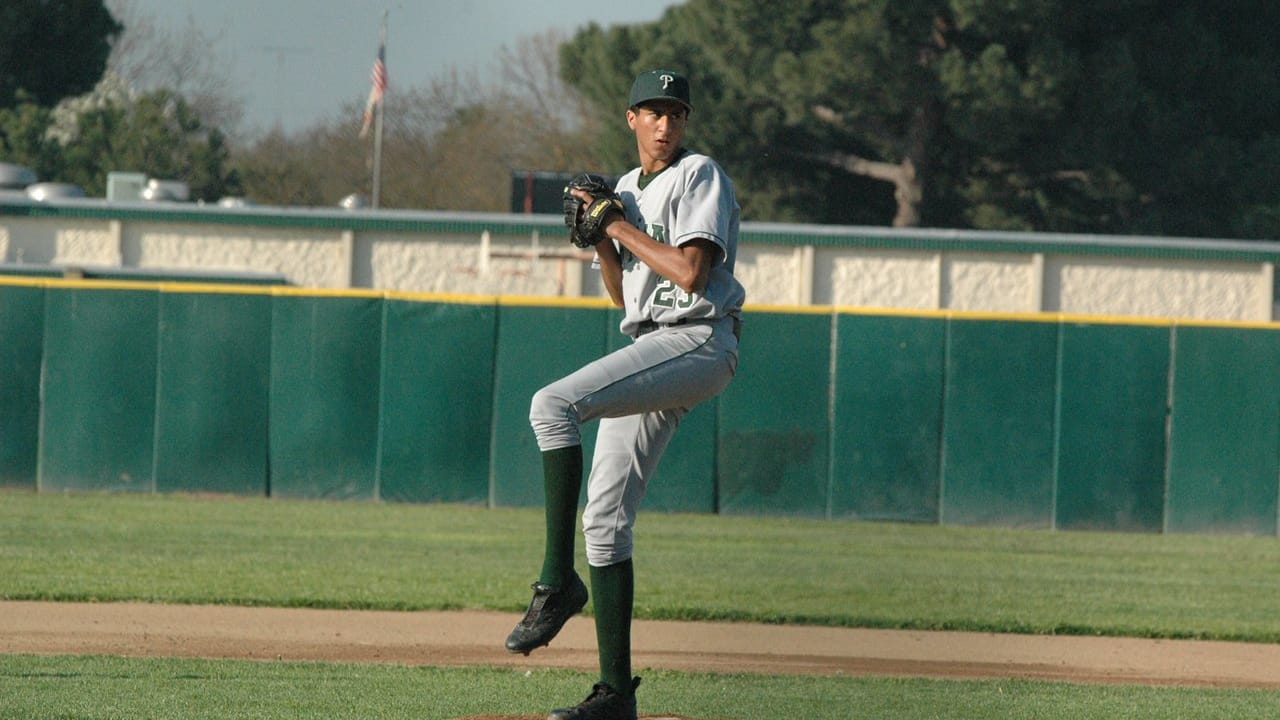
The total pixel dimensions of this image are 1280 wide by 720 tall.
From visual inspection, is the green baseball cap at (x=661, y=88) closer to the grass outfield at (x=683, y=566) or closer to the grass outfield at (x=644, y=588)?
the grass outfield at (x=644, y=588)

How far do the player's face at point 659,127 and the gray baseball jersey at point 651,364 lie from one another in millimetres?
67

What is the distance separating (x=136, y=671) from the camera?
6.36 meters

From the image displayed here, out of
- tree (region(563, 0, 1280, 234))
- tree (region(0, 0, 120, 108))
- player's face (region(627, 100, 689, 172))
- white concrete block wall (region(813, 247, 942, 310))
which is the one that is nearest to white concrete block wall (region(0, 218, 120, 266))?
white concrete block wall (region(813, 247, 942, 310))

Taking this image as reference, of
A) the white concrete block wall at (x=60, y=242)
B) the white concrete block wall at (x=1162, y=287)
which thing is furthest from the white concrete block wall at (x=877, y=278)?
the white concrete block wall at (x=60, y=242)

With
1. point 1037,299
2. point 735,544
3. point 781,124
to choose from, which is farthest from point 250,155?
point 735,544

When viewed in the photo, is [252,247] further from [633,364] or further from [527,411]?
[633,364]

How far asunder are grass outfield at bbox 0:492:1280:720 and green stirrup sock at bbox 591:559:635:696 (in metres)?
0.91

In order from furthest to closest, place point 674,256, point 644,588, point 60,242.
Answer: point 60,242
point 644,588
point 674,256

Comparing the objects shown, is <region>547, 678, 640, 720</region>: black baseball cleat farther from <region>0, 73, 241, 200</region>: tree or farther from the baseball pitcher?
<region>0, 73, 241, 200</region>: tree

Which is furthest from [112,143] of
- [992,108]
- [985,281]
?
[985,281]

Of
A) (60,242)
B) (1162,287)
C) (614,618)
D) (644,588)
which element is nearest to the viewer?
(614,618)

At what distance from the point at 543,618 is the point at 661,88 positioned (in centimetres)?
159

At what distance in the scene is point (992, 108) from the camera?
2572 centimetres

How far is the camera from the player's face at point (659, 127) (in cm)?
479
